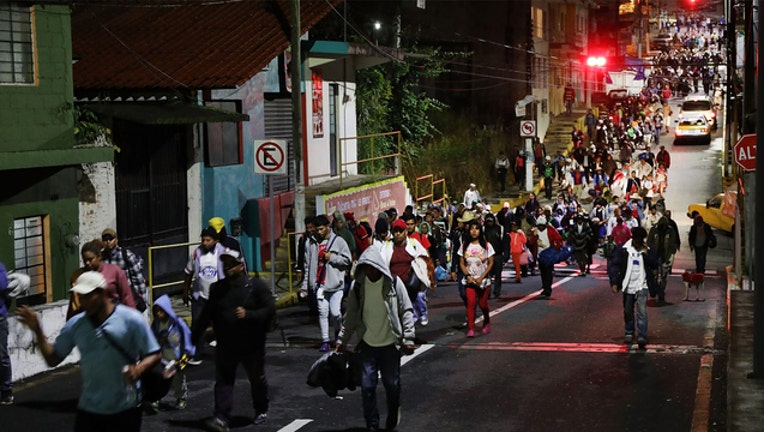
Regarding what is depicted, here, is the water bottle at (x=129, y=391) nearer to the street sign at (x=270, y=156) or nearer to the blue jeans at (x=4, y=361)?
the blue jeans at (x=4, y=361)

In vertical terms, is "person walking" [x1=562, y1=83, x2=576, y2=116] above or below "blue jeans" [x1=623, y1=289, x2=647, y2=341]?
above

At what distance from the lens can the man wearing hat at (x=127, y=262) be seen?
1328 centimetres

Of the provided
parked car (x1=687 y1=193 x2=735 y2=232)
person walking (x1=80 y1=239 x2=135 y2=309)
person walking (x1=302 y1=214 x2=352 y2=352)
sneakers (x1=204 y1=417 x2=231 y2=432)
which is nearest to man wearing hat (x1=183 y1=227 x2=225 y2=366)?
person walking (x1=302 y1=214 x2=352 y2=352)

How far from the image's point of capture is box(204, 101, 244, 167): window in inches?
920

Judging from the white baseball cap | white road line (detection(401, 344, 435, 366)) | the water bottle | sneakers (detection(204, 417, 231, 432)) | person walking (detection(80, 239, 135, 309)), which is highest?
the white baseball cap

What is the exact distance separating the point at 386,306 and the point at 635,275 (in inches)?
225

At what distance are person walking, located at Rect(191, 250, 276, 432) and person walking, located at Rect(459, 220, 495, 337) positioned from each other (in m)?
6.00

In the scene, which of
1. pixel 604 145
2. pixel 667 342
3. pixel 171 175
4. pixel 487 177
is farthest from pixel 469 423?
pixel 604 145

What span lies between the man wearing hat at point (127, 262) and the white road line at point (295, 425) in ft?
9.05

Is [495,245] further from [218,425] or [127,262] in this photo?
[218,425]

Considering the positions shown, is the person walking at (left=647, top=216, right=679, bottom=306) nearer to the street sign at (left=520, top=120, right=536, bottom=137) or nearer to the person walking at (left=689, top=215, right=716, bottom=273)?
the person walking at (left=689, top=215, right=716, bottom=273)

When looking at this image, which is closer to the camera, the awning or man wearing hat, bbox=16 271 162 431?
man wearing hat, bbox=16 271 162 431

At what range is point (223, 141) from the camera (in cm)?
2403

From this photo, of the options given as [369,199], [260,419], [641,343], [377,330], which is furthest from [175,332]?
[369,199]
